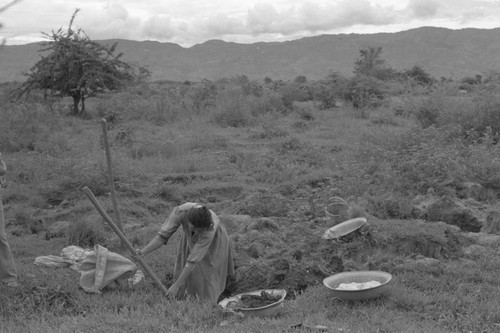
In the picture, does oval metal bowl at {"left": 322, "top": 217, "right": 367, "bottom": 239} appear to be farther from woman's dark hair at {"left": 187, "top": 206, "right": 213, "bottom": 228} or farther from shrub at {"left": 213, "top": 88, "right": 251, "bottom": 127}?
shrub at {"left": 213, "top": 88, "right": 251, "bottom": 127}

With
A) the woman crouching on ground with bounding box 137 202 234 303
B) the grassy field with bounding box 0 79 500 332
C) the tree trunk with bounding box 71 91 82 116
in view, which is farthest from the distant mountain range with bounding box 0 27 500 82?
the woman crouching on ground with bounding box 137 202 234 303

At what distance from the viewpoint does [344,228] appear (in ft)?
19.9

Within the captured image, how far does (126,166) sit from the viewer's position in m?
9.67

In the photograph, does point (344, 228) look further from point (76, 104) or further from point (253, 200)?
point (76, 104)

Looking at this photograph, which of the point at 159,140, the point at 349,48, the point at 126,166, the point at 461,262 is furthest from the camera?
the point at 349,48

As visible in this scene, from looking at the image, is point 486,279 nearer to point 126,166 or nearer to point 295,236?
point 295,236

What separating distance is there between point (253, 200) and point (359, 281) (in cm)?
284

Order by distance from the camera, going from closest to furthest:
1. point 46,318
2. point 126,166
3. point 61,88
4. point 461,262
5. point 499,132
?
point 46,318 → point 461,262 → point 126,166 → point 499,132 → point 61,88

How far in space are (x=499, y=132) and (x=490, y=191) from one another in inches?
167

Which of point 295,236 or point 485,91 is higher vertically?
point 485,91

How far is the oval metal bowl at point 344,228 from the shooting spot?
19.6ft

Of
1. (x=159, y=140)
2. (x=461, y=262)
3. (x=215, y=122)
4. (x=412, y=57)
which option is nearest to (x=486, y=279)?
(x=461, y=262)

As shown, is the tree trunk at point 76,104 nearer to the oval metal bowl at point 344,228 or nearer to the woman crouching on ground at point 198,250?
the oval metal bowl at point 344,228

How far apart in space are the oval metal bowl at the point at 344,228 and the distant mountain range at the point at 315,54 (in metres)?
52.3
